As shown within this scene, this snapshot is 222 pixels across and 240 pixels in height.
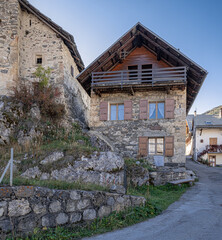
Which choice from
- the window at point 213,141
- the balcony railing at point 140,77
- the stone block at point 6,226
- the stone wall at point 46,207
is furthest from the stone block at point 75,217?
the window at point 213,141

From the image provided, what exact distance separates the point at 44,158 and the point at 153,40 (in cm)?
1044

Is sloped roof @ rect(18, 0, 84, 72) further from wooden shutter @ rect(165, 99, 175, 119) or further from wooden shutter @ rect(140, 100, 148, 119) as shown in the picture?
wooden shutter @ rect(165, 99, 175, 119)

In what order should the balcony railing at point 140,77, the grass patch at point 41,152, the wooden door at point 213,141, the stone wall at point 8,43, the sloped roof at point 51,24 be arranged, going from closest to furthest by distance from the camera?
the grass patch at point 41,152
the balcony railing at point 140,77
the stone wall at point 8,43
the sloped roof at point 51,24
the wooden door at point 213,141

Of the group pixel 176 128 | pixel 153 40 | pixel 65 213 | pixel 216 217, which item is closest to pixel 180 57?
pixel 153 40

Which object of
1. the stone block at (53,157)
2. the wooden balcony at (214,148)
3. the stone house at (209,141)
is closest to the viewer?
the stone block at (53,157)

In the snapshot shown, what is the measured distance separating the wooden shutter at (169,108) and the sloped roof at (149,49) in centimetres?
206

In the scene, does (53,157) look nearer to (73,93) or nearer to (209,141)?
(73,93)

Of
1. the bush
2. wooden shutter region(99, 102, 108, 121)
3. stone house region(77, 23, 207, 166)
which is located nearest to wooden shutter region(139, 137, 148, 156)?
stone house region(77, 23, 207, 166)

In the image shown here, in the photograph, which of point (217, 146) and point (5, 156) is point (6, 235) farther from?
point (217, 146)

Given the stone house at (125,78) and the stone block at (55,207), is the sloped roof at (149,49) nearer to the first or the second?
the stone house at (125,78)

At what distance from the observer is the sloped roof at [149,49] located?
15.2m

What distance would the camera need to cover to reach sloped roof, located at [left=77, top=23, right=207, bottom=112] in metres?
15.2

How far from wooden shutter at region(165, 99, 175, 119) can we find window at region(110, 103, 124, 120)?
9.60 feet

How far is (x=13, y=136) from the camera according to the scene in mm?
13945
